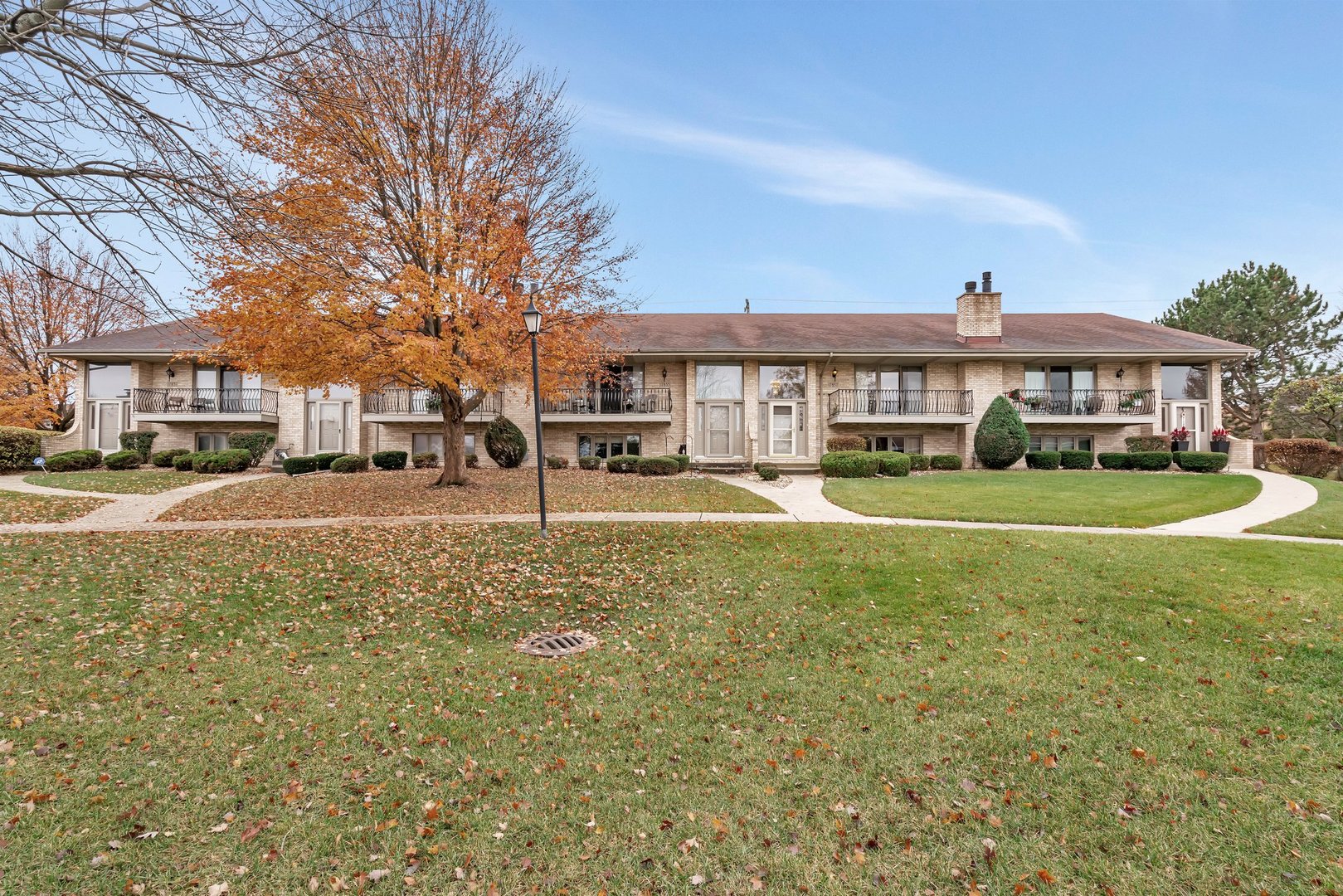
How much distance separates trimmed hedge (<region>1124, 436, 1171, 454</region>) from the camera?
68.8 feet

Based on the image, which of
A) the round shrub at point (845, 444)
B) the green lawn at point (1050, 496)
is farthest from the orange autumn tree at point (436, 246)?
the round shrub at point (845, 444)

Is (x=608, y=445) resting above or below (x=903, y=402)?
below

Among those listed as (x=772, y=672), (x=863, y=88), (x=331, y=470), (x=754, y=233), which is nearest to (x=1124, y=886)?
(x=772, y=672)

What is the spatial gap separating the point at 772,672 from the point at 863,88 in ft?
50.2

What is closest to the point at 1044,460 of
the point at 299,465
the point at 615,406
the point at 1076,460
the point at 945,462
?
the point at 1076,460

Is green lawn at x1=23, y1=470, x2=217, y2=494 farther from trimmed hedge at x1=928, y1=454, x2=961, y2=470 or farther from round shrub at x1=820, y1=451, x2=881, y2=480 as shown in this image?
trimmed hedge at x1=928, y1=454, x2=961, y2=470

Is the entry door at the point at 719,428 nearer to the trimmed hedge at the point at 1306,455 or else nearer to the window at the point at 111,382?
the trimmed hedge at the point at 1306,455

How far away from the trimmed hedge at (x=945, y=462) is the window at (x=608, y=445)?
10829 mm

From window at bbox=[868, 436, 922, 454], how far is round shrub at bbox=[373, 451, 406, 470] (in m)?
17.7

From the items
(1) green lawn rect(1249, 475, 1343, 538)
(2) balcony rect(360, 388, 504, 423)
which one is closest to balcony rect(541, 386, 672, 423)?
(2) balcony rect(360, 388, 504, 423)

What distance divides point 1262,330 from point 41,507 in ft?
159

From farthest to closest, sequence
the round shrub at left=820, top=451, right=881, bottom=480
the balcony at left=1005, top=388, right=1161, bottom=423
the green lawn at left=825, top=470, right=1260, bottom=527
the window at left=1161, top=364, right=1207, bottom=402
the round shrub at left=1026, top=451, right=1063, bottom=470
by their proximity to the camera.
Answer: the window at left=1161, top=364, right=1207, bottom=402, the balcony at left=1005, top=388, right=1161, bottom=423, the round shrub at left=1026, top=451, right=1063, bottom=470, the round shrub at left=820, top=451, right=881, bottom=480, the green lawn at left=825, top=470, right=1260, bottom=527

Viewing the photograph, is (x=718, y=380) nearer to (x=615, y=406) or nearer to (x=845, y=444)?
(x=615, y=406)

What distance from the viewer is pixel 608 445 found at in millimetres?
22500
